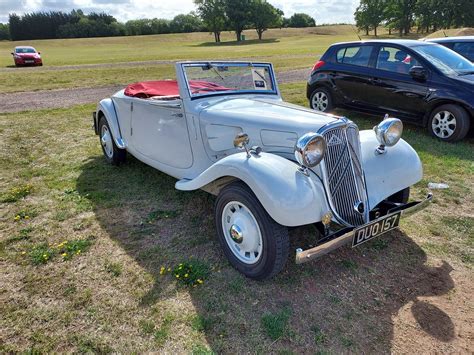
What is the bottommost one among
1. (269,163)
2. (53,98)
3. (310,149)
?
(53,98)

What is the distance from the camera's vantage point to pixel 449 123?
6301 mm

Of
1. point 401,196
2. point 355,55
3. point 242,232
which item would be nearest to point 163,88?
point 242,232

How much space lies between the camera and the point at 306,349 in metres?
2.29

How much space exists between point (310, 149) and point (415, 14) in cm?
6438

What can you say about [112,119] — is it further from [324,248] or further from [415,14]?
[415,14]

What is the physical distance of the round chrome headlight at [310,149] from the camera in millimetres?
2580

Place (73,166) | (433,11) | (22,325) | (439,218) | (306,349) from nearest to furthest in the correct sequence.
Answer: (306,349), (22,325), (439,218), (73,166), (433,11)

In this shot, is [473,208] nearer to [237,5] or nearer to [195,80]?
[195,80]

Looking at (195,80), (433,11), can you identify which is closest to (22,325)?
(195,80)

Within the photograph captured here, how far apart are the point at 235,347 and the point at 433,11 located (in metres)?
59.5

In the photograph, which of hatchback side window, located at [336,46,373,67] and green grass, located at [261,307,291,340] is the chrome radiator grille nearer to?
green grass, located at [261,307,291,340]

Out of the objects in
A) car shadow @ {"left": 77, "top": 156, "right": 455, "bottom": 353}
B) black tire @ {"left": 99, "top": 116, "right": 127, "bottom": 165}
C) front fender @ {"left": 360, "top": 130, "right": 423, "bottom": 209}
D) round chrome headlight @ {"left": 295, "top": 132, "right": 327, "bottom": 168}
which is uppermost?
round chrome headlight @ {"left": 295, "top": 132, "right": 327, "bottom": 168}

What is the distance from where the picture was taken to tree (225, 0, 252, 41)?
61625 mm

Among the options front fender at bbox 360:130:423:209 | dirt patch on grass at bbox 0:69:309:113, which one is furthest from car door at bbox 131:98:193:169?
dirt patch on grass at bbox 0:69:309:113
